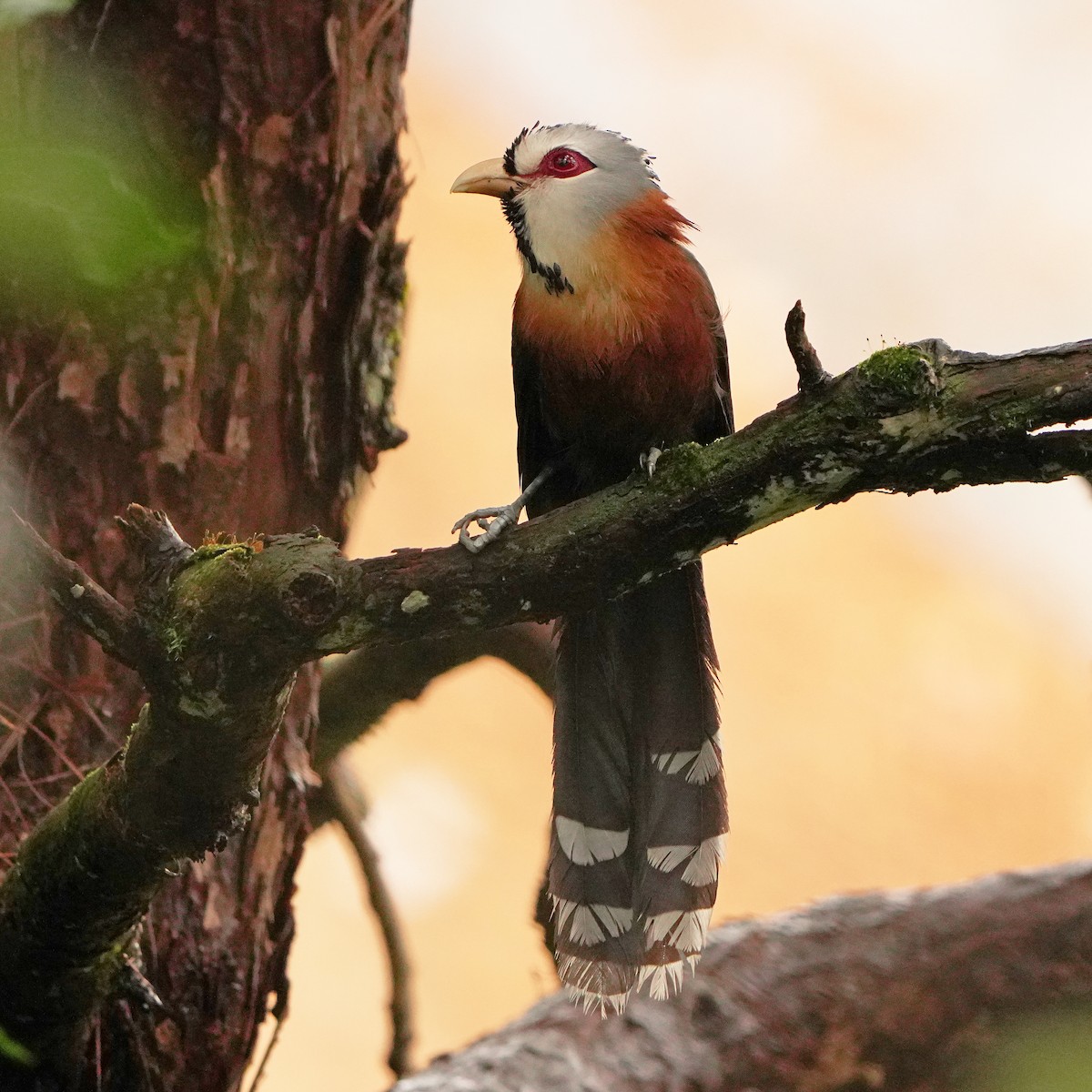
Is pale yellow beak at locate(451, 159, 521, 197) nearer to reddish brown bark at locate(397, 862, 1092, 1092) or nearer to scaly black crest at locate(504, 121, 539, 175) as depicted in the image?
scaly black crest at locate(504, 121, 539, 175)

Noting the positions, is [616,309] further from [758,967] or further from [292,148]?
[758,967]

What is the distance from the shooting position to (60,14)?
7.91 feet

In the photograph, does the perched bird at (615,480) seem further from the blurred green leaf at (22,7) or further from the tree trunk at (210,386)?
the blurred green leaf at (22,7)

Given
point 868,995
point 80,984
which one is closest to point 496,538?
point 80,984

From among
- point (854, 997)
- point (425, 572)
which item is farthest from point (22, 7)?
point (854, 997)

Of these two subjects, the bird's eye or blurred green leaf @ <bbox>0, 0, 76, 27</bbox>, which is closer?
blurred green leaf @ <bbox>0, 0, 76, 27</bbox>

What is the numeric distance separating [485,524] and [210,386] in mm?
883

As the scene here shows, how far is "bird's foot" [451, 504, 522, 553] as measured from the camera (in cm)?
172

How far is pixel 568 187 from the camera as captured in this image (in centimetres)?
256

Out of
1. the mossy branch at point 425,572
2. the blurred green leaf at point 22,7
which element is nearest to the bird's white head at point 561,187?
the mossy branch at point 425,572

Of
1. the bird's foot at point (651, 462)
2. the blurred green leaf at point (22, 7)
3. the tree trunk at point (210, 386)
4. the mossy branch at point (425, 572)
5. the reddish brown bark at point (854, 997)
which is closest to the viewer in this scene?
the blurred green leaf at point (22, 7)

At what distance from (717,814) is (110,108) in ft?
5.85

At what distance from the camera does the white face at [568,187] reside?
243 cm

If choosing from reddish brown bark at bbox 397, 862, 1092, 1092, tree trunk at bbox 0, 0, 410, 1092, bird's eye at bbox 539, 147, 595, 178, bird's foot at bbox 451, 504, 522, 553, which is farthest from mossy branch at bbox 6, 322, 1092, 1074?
reddish brown bark at bbox 397, 862, 1092, 1092
